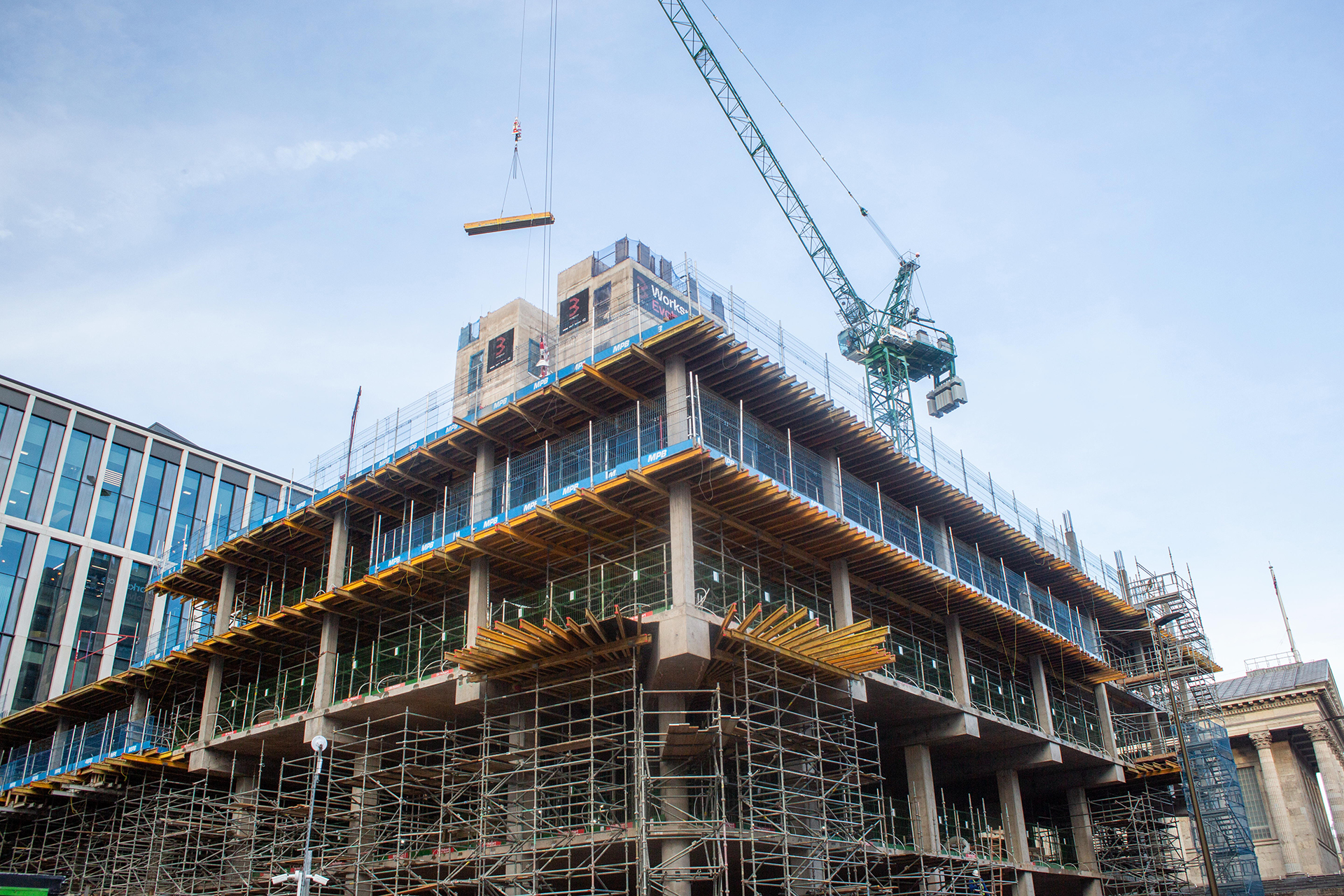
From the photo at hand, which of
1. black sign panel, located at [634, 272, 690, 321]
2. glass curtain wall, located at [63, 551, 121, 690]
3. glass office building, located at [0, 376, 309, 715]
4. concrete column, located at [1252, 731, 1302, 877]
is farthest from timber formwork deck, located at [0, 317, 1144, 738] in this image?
concrete column, located at [1252, 731, 1302, 877]

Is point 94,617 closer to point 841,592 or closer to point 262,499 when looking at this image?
point 262,499

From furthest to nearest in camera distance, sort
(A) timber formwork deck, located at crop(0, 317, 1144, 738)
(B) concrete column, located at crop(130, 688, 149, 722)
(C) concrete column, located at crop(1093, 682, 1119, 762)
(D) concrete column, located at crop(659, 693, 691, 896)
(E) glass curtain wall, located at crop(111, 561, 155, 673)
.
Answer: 1. (E) glass curtain wall, located at crop(111, 561, 155, 673)
2. (C) concrete column, located at crop(1093, 682, 1119, 762)
3. (B) concrete column, located at crop(130, 688, 149, 722)
4. (A) timber formwork deck, located at crop(0, 317, 1144, 738)
5. (D) concrete column, located at crop(659, 693, 691, 896)

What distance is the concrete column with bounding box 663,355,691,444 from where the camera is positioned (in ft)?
87.8

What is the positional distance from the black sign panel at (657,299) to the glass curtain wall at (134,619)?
31670mm

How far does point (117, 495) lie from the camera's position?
58.5 metres

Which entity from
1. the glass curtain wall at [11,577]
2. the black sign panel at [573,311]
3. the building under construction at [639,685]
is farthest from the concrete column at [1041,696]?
the glass curtain wall at [11,577]

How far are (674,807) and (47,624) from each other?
147 ft

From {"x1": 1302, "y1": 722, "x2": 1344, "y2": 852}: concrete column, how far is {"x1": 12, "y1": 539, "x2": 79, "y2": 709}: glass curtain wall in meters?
68.6

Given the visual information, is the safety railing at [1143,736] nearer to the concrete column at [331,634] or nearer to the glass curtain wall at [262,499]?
the concrete column at [331,634]

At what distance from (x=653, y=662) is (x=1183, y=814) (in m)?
32.3

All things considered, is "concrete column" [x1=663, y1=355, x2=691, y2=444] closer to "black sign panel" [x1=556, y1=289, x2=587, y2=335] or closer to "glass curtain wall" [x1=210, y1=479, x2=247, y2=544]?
"black sign panel" [x1=556, y1=289, x2=587, y2=335]

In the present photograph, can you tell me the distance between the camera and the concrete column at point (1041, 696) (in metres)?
37.8

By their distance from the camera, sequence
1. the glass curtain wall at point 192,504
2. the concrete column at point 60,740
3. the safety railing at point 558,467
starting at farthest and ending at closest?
the glass curtain wall at point 192,504 < the concrete column at point 60,740 < the safety railing at point 558,467

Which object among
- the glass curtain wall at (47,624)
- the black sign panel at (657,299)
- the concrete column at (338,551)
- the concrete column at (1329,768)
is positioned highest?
the black sign panel at (657,299)
